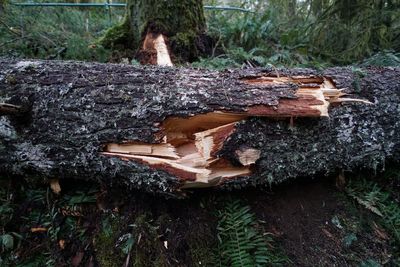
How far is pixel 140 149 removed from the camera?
2467 millimetres

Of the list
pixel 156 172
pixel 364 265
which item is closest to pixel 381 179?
pixel 364 265

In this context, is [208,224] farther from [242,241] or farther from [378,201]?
[378,201]

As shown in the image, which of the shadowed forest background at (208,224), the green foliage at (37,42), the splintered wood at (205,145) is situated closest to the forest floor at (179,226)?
the shadowed forest background at (208,224)

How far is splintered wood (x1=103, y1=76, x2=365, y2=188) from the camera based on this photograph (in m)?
Answer: 2.42

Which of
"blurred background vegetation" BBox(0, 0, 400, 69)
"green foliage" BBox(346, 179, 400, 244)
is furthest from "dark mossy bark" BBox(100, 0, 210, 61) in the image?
"green foliage" BBox(346, 179, 400, 244)

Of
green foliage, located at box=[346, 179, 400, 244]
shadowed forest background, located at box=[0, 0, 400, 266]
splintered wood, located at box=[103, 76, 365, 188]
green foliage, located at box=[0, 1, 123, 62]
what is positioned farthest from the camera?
green foliage, located at box=[0, 1, 123, 62]

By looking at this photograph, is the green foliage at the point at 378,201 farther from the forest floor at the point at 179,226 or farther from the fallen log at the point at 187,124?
the fallen log at the point at 187,124

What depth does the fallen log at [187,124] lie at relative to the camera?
2.43 m

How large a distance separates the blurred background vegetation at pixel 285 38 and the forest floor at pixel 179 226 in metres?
1.91

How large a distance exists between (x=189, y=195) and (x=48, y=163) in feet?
3.85

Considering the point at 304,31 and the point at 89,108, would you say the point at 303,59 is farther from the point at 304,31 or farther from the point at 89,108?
the point at 89,108

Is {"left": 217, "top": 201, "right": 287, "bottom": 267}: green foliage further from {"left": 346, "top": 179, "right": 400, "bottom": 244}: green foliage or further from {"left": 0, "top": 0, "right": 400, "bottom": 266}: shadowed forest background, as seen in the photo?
{"left": 346, "top": 179, "right": 400, "bottom": 244}: green foliage

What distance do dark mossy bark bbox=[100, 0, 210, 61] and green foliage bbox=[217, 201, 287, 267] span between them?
260cm

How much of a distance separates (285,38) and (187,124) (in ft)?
11.9
